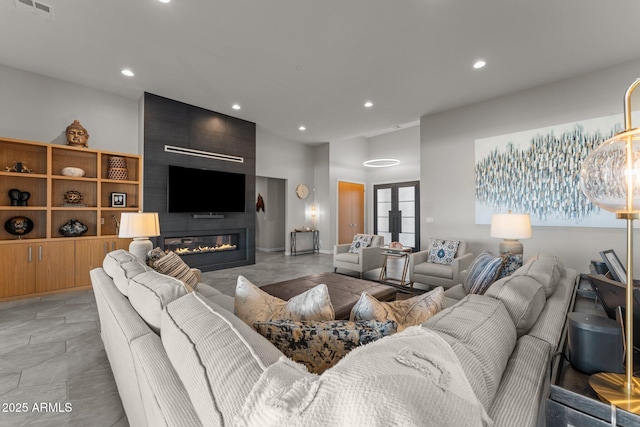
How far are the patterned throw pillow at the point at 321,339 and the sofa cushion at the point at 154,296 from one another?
50cm

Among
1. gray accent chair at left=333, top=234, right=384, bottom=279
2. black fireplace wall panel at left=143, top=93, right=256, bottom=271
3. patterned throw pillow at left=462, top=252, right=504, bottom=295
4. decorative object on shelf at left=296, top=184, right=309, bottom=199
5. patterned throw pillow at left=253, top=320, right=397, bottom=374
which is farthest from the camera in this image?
decorative object on shelf at left=296, top=184, right=309, bottom=199

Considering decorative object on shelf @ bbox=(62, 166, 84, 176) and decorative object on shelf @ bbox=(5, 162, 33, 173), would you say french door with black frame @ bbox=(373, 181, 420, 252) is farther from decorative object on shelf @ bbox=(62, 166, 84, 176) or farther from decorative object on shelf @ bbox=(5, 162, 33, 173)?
decorative object on shelf @ bbox=(5, 162, 33, 173)

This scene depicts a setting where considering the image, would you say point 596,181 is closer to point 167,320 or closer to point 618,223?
point 167,320

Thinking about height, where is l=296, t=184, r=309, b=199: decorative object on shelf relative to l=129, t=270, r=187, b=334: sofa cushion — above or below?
above

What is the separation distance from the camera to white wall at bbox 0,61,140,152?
12.4 feet

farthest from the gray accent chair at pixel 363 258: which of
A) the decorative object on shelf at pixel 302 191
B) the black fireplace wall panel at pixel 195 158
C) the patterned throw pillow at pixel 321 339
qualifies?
the patterned throw pillow at pixel 321 339

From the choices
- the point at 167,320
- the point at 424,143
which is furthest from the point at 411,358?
the point at 424,143

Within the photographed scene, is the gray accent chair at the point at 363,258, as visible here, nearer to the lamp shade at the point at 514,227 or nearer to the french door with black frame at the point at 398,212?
the lamp shade at the point at 514,227

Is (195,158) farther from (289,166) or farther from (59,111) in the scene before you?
(289,166)

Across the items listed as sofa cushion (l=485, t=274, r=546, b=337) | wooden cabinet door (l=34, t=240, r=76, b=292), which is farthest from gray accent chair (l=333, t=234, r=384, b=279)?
wooden cabinet door (l=34, t=240, r=76, b=292)

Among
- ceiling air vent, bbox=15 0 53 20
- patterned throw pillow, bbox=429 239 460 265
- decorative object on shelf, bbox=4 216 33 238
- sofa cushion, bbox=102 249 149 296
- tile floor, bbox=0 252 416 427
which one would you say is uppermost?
ceiling air vent, bbox=15 0 53 20

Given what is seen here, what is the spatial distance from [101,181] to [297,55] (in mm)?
3530

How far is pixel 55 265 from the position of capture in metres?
3.81

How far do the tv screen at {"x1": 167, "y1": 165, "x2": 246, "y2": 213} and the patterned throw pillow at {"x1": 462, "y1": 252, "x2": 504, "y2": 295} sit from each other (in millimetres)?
4619
